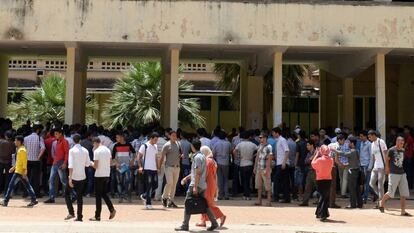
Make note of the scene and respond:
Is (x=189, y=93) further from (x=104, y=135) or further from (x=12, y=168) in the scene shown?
(x=12, y=168)

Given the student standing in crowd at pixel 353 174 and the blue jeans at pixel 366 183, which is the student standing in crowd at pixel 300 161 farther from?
the blue jeans at pixel 366 183

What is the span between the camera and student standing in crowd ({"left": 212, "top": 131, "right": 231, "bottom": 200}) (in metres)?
14.9

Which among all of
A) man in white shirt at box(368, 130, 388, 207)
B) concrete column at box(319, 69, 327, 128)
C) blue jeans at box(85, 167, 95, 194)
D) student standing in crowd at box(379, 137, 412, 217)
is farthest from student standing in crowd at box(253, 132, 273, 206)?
concrete column at box(319, 69, 327, 128)

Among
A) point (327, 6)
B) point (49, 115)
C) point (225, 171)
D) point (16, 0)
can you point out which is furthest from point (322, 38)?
point (49, 115)

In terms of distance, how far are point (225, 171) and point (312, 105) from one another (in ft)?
58.9

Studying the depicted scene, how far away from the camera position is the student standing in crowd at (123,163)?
44.5 feet

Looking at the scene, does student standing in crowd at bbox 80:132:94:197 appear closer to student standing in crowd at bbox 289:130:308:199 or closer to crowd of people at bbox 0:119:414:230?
crowd of people at bbox 0:119:414:230

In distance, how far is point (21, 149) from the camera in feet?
42.6

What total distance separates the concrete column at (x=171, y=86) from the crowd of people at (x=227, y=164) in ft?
4.89

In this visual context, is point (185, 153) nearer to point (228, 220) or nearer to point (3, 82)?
point (228, 220)

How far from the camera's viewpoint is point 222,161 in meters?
14.9

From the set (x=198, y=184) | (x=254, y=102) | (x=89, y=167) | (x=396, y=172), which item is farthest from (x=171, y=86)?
(x=198, y=184)

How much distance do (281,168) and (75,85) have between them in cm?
957

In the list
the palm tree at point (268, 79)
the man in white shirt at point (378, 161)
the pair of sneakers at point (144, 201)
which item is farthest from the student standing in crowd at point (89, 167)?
the palm tree at point (268, 79)
